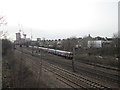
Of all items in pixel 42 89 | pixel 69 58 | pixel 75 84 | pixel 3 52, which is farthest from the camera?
pixel 69 58

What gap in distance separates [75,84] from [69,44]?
5574 centimetres

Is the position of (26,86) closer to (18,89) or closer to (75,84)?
(18,89)

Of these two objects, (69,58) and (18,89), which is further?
(69,58)

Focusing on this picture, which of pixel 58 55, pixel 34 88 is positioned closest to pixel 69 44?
A: pixel 58 55

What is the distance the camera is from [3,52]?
41.9 meters

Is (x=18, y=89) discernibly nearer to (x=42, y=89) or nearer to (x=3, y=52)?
(x=42, y=89)

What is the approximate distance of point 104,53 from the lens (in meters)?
49.8

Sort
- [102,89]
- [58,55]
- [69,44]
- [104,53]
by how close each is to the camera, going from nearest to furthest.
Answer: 1. [102,89]
2. [104,53]
3. [58,55]
4. [69,44]

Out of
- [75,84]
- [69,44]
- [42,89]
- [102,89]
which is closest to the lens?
[42,89]

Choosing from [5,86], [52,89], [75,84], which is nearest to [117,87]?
[75,84]

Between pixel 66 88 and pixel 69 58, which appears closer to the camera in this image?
pixel 66 88

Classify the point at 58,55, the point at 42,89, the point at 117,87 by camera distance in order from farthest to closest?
the point at 58,55 < the point at 117,87 < the point at 42,89

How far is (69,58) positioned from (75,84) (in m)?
27.6

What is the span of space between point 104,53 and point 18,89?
39.7m
